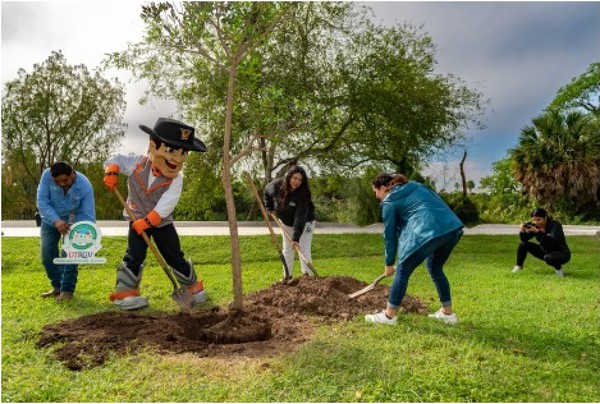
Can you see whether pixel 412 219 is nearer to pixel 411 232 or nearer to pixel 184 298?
pixel 411 232

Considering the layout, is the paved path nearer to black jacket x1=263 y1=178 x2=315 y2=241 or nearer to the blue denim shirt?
black jacket x1=263 y1=178 x2=315 y2=241

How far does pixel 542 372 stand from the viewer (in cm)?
442

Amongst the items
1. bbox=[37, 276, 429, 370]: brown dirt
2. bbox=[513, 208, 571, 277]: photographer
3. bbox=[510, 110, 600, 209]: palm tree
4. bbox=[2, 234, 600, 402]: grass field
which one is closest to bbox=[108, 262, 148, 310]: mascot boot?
bbox=[2, 234, 600, 402]: grass field

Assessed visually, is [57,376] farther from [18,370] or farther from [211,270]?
[211,270]

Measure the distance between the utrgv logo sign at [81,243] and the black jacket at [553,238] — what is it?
24.1ft

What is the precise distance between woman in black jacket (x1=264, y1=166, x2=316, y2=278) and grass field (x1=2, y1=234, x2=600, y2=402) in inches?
50.4

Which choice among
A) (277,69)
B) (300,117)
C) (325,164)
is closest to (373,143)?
(325,164)

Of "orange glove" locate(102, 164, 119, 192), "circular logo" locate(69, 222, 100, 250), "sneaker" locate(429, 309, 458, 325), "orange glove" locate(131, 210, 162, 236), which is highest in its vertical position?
"orange glove" locate(102, 164, 119, 192)

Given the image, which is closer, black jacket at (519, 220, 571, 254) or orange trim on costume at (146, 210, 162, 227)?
orange trim on costume at (146, 210, 162, 227)

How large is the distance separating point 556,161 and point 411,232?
64.4 ft

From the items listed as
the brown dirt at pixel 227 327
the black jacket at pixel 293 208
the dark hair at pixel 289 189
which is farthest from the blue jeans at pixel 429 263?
the dark hair at pixel 289 189

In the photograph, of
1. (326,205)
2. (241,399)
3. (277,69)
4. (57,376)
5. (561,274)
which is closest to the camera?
(241,399)

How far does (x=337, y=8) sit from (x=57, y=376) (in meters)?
17.0

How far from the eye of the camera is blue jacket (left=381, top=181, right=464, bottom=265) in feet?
17.5
